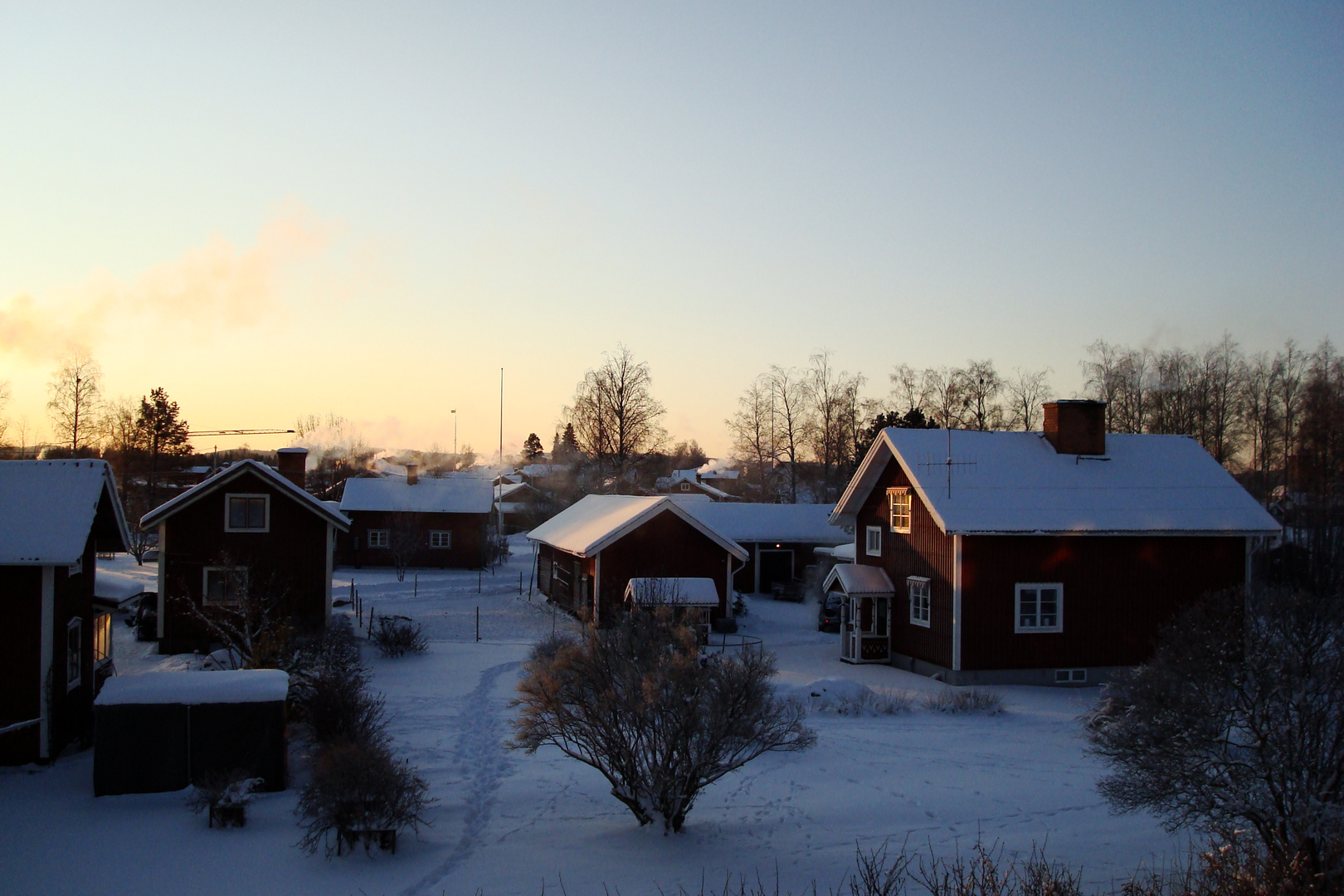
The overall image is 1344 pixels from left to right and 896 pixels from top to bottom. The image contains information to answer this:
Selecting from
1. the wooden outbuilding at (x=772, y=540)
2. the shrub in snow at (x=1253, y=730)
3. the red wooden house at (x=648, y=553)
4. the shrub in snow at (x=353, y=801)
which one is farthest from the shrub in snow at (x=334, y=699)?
the wooden outbuilding at (x=772, y=540)

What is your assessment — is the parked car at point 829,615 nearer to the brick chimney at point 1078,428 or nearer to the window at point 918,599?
the window at point 918,599

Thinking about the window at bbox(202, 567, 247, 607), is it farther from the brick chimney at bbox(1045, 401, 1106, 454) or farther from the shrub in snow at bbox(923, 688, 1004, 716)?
the brick chimney at bbox(1045, 401, 1106, 454)

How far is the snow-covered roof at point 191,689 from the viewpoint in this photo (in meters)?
12.8

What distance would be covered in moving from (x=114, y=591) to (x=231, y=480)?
5725mm

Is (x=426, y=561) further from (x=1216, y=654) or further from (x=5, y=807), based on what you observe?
(x=1216, y=654)

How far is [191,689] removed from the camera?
509 inches

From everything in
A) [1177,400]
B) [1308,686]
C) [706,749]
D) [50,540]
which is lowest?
[706,749]

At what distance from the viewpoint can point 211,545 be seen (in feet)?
79.4

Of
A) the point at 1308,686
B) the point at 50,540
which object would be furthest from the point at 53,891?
the point at 1308,686

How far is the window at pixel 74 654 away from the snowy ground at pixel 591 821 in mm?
1327

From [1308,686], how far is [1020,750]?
671 centimetres

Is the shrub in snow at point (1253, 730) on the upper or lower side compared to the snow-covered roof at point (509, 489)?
lower

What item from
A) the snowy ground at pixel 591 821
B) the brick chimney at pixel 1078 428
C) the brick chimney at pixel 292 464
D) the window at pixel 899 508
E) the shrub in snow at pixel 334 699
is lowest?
the snowy ground at pixel 591 821

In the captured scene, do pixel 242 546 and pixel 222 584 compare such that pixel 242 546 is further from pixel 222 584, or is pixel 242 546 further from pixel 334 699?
pixel 334 699
